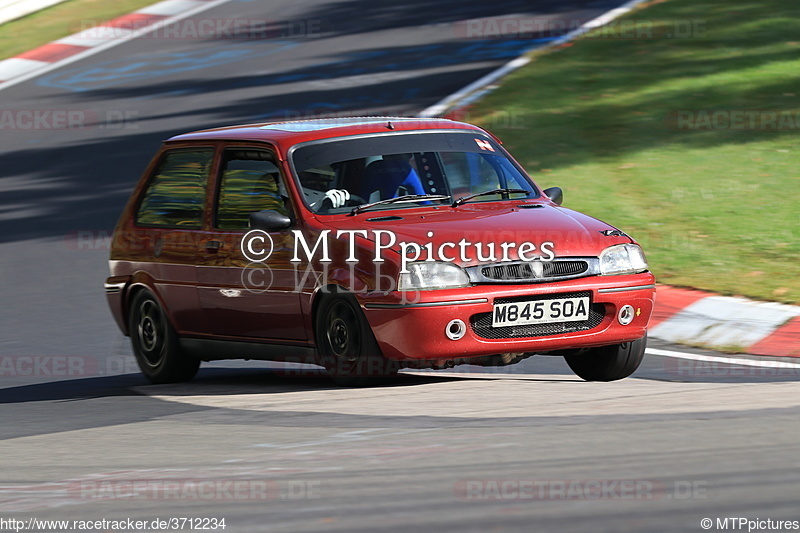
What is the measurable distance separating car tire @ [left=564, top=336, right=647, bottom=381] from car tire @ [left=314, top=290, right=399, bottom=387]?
4.19 feet

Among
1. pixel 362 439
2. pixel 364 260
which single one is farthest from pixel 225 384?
pixel 362 439

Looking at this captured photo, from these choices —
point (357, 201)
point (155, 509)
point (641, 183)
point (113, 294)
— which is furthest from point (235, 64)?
point (155, 509)

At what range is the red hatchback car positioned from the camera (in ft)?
27.6

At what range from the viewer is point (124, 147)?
1997 centimetres

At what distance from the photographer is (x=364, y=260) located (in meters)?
8.52

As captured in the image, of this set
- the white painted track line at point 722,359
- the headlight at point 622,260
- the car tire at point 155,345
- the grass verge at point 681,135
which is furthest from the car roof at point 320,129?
the grass verge at point 681,135

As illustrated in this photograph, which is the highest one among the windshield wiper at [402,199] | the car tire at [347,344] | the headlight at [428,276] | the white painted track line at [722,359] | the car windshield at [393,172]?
Result: the car windshield at [393,172]

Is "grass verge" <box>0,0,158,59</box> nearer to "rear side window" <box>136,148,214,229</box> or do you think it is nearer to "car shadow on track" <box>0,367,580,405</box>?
"rear side window" <box>136,148,214,229</box>

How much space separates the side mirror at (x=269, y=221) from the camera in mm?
9117

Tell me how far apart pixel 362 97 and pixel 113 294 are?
11053mm

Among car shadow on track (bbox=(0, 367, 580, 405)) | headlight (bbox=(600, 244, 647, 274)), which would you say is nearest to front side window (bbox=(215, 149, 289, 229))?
car shadow on track (bbox=(0, 367, 580, 405))

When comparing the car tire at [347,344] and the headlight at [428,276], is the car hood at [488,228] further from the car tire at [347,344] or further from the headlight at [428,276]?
the car tire at [347,344]

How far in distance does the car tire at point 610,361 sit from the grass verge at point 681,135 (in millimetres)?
2421

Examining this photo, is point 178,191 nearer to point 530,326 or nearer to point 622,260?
point 530,326
